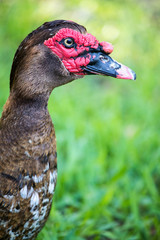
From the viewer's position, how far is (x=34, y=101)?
1.73 metres

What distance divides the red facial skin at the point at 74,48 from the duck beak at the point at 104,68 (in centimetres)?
3

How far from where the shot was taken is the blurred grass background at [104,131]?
275 cm

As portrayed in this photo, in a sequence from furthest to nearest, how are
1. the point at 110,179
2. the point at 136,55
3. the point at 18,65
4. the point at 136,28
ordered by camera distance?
the point at 136,28, the point at 136,55, the point at 110,179, the point at 18,65

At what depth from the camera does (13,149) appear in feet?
5.72

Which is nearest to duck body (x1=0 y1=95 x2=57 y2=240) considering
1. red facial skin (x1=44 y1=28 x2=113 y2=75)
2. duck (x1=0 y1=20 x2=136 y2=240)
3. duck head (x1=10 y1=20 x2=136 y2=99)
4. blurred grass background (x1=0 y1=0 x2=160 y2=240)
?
duck (x1=0 y1=20 x2=136 y2=240)

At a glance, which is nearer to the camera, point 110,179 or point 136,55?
point 110,179

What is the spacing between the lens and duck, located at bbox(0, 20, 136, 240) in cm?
169

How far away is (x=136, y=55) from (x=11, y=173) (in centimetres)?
412

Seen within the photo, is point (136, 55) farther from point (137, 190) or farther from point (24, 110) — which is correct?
point (24, 110)

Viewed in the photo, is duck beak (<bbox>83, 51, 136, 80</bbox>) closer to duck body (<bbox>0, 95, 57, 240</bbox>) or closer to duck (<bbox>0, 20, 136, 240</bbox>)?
duck (<bbox>0, 20, 136, 240</bbox>)

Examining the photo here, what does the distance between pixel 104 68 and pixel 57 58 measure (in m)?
0.27

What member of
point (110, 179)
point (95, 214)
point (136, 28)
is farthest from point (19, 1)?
point (95, 214)

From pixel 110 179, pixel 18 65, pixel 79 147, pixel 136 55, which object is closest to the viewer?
pixel 18 65

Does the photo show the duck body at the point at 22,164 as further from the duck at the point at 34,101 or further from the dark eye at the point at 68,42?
the dark eye at the point at 68,42
